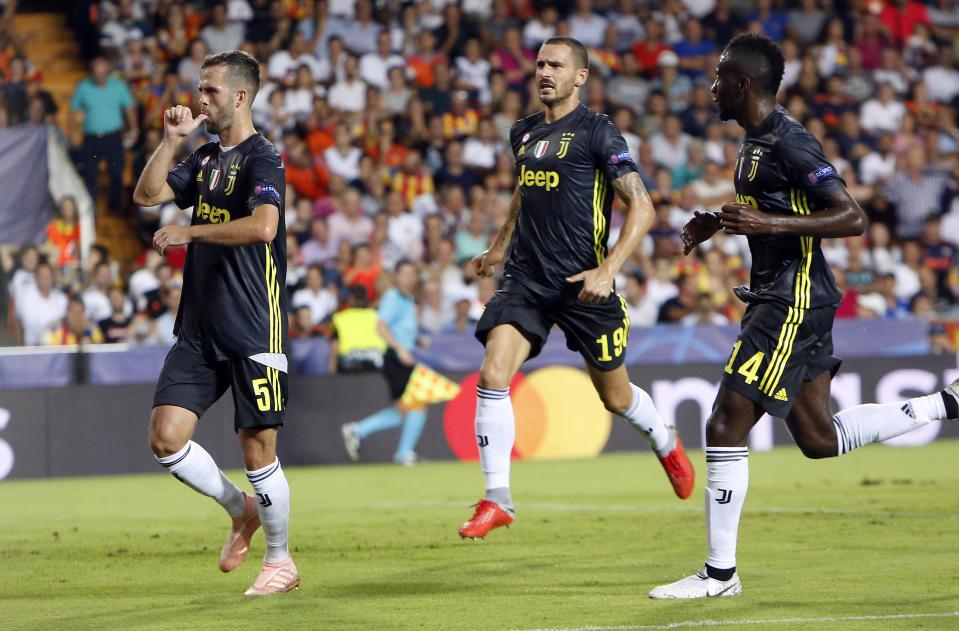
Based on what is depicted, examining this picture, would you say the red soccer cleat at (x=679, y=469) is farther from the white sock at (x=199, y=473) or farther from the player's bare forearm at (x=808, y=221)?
the white sock at (x=199, y=473)

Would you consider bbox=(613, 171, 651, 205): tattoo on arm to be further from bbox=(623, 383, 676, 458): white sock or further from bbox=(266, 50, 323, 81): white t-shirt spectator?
bbox=(266, 50, 323, 81): white t-shirt spectator

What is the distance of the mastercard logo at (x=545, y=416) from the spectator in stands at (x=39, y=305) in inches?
175

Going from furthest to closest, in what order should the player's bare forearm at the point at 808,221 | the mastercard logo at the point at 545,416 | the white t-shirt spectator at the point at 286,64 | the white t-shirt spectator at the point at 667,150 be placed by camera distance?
the white t-shirt spectator at the point at 667,150
the white t-shirt spectator at the point at 286,64
the mastercard logo at the point at 545,416
the player's bare forearm at the point at 808,221

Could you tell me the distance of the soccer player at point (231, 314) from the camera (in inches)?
245

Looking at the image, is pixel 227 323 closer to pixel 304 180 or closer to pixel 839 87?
pixel 304 180

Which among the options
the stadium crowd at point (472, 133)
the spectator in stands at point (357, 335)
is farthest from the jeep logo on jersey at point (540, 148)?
Result: the stadium crowd at point (472, 133)

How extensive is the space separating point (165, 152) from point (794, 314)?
118 inches

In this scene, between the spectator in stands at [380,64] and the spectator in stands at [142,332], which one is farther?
the spectator in stands at [380,64]

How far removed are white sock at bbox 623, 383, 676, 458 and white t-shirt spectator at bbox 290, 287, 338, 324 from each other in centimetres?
824

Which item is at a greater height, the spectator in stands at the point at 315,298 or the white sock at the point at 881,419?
the white sock at the point at 881,419

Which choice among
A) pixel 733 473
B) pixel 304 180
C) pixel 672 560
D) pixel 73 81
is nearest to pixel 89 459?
pixel 304 180

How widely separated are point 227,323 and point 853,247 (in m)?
13.4

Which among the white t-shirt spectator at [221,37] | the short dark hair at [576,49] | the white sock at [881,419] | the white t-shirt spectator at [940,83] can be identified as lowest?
the white sock at [881,419]

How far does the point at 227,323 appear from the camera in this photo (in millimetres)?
6262
